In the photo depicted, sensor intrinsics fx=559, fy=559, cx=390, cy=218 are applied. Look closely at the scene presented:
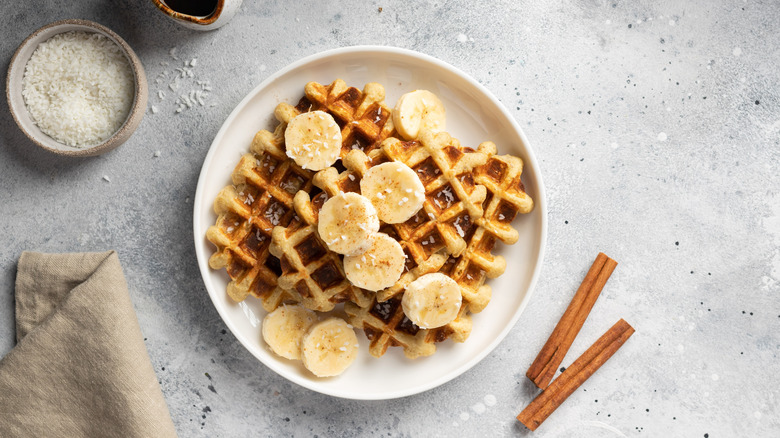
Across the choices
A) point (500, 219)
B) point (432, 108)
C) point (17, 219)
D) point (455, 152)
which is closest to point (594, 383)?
point (500, 219)

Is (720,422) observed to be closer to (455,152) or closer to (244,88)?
(455,152)

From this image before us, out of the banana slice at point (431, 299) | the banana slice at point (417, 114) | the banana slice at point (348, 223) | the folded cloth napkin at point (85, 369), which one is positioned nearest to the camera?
the banana slice at point (348, 223)

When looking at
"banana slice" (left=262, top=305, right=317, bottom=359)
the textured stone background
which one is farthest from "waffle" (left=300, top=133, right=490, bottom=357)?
the textured stone background

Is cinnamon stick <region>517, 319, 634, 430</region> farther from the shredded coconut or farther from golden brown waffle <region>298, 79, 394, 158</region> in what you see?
the shredded coconut

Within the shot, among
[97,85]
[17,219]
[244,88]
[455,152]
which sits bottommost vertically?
[17,219]

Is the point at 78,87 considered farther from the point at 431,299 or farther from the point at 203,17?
the point at 431,299

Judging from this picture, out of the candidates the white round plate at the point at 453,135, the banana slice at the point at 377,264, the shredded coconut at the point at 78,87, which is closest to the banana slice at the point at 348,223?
the banana slice at the point at 377,264

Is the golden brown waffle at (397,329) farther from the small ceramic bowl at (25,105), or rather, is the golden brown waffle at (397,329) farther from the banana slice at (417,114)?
the small ceramic bowl at (25,105)
